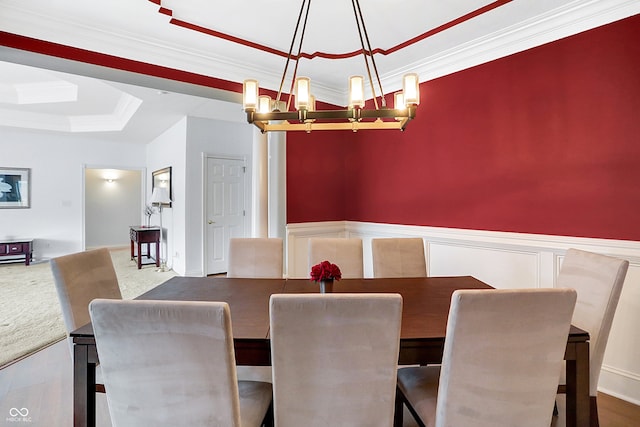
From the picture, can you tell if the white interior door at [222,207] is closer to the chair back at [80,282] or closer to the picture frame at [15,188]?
the chair back at [80,282]

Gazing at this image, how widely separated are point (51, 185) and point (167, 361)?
7453mm

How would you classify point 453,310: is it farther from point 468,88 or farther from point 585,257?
point 468,88

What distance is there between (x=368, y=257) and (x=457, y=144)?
158 cm

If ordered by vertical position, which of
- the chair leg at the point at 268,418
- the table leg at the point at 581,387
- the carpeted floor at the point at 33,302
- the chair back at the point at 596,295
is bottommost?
the carpeted floor at the point at 33,302

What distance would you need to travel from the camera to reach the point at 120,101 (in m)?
5.31

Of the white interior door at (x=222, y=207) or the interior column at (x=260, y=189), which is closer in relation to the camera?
the interior column at (x=260, y=189)

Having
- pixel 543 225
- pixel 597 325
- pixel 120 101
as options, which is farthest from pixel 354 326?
pixel 120 101

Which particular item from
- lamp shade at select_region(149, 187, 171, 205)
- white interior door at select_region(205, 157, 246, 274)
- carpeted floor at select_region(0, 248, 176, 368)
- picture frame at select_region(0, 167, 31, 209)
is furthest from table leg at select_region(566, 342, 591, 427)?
picture frame at select_region(0, 167, 31, 209)

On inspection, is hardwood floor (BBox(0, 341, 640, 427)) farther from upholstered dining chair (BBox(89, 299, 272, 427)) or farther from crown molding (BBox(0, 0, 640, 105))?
crown molding (BBox(0, 0, 640, 105))

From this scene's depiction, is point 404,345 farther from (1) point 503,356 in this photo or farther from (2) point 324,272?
(2) point 324,272

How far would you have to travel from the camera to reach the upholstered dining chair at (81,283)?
165cm

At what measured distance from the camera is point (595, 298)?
1.57m

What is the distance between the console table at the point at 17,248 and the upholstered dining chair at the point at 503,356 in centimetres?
758

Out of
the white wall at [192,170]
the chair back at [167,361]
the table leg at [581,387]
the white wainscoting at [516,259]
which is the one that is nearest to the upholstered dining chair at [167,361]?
the chair back at [167,361]
